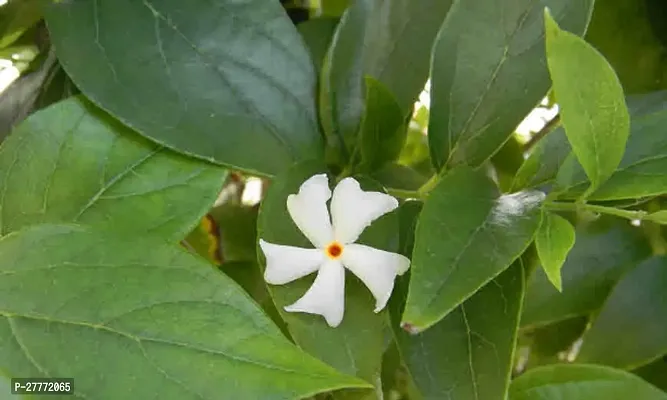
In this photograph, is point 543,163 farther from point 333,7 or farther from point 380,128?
point 333,7

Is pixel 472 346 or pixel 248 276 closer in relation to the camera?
pixel 472 346

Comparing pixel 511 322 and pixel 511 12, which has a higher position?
pixel 511 12

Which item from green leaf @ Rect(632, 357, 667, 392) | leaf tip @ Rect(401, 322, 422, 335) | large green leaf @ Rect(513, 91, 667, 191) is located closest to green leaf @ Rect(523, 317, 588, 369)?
green leaf @ Rect(632, 357, 667, 392)

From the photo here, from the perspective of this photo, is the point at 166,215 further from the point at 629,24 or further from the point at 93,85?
the point at 629,24

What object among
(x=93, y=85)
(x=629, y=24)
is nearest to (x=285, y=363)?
(x=93, y=85)

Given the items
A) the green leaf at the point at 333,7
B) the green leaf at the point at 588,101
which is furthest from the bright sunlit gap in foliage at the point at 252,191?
the green leaf at the point at 588,101

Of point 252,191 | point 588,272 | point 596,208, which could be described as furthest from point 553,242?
point 252,191

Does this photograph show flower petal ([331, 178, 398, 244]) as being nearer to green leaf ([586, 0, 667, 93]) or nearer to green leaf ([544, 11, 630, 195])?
green leaf ([544, 11, 630, 195])
